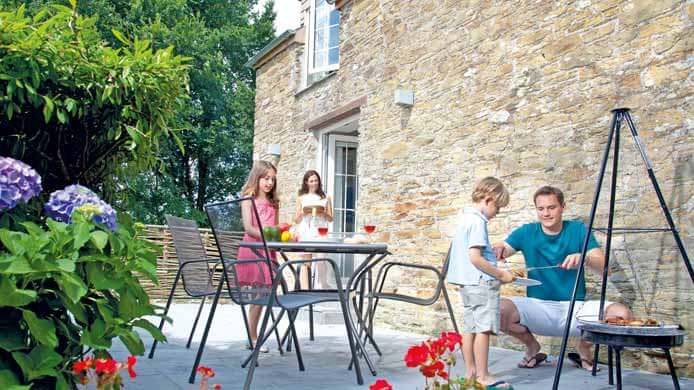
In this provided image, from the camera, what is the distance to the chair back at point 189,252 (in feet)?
13.0

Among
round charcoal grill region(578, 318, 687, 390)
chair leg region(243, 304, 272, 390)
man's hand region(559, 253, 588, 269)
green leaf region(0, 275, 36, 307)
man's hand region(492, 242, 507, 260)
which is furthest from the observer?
man's hand region(492, 242, 507, 260)

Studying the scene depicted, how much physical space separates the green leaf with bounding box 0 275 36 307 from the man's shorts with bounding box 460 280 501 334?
211cm

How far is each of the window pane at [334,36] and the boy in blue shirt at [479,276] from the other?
594cm

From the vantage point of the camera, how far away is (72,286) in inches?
75.0

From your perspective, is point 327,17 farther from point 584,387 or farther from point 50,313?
point 50,313

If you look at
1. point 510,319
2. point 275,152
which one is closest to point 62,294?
point 510,319

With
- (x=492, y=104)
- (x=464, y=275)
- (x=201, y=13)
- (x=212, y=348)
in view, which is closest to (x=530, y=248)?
(x=464, y=275)

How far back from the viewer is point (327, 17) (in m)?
9.29

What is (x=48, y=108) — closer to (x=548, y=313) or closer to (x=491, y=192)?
(x=491, y=192)

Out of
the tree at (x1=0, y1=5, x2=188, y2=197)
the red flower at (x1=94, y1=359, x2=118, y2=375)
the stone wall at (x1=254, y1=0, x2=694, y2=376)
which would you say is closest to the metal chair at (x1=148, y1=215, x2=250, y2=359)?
the tree at (x1=0, y1=5, x2=188, y2=197)

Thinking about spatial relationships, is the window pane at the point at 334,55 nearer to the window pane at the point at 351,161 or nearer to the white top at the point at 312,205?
the window pane at the point at 351,161

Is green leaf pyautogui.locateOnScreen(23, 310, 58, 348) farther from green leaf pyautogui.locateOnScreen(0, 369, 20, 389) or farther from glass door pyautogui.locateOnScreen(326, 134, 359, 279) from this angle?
glass door pyautogui.locateOnScreen(326, 134, 359, 279)

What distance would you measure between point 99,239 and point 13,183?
1.01ft

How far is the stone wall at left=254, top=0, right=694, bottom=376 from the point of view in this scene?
3.86m
